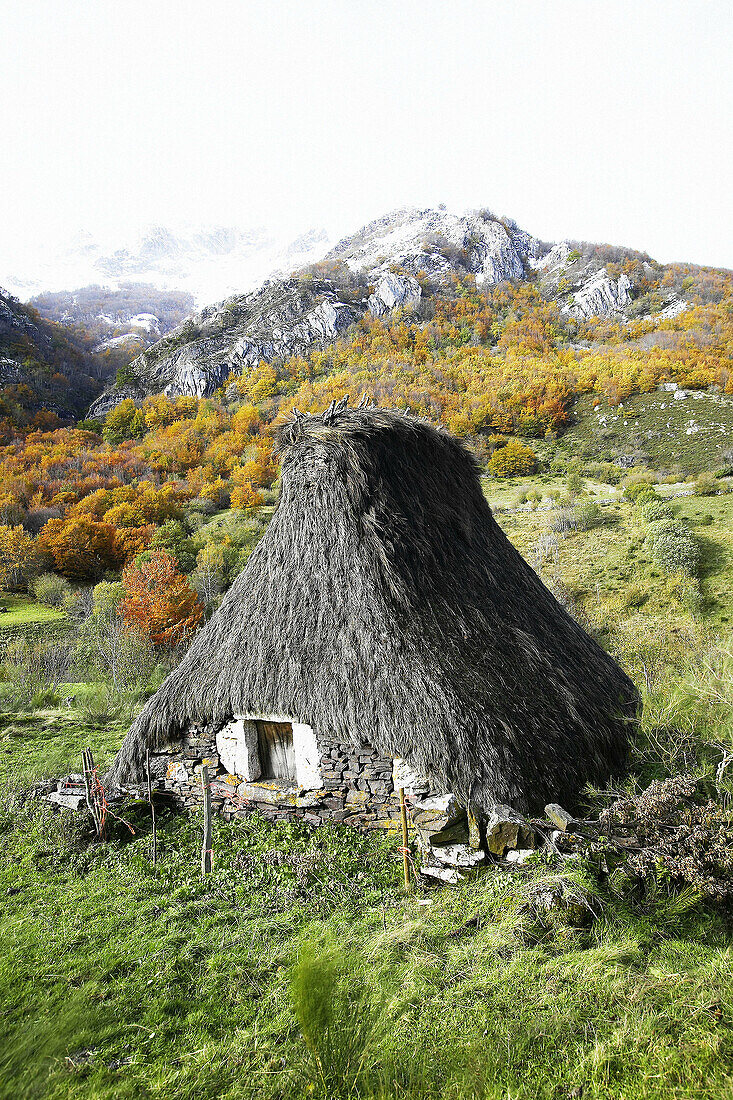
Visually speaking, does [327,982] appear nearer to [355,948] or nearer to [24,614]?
[355,948]

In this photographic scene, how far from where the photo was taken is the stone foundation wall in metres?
5.50

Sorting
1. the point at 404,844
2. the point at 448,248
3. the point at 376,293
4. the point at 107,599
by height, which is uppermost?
the point at 448,248

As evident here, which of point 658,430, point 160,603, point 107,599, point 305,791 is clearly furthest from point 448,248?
point 305,791

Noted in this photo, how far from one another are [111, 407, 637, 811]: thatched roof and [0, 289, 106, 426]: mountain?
54466 mm

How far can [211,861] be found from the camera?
5.48 metres

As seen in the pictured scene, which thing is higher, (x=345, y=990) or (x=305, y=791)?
(x=305, y=791)

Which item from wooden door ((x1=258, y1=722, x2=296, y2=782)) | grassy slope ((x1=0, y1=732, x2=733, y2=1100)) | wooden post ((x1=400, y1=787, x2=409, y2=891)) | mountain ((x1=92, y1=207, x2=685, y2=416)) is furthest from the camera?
mountain ((x1=92, y1=207, x2=685, y2=416))

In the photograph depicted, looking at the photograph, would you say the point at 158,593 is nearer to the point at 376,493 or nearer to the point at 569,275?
the point at 376,493

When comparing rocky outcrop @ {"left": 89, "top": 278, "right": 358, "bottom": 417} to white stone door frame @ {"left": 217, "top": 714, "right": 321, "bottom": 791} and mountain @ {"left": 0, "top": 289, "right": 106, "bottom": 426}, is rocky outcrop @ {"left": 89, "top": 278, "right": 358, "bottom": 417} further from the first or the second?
white stone door frame @ {"left": 217, "top": 714, "right": 321, "bottom": 791}

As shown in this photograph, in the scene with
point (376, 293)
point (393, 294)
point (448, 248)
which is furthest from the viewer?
point (448, 248)

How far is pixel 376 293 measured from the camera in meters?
72.1

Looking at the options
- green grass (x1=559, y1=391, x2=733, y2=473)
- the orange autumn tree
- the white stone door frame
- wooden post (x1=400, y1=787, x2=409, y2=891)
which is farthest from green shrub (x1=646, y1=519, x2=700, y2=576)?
the orange autumn tree

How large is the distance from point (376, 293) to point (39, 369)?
46.5 m

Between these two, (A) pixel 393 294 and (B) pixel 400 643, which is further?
(A) pixel 393 294
